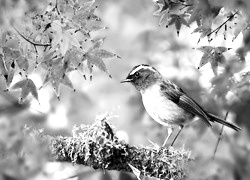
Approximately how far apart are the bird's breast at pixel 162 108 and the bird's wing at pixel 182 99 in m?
0.05

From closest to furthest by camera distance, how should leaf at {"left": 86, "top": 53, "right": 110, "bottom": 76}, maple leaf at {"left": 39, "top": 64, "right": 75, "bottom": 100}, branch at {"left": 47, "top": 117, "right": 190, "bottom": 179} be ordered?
1. leaf at {"left": 86, "top": 53, "right": 110, "bottom": 76}
2. maple leaf at {"left": 39, "top": 64, "right": 75, "bottom": 100}
3. branch at {"left": 47, "top": 117, "right": 190, "bottom": 179}

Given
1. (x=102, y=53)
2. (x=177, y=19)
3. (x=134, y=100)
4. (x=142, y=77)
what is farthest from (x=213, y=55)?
(x=134, y=100)

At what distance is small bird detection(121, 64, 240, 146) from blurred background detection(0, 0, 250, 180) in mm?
232

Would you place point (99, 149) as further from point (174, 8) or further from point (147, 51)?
point (147, 51)

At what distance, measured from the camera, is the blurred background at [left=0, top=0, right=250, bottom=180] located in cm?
423

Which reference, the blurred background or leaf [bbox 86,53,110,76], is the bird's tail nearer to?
the blurred background

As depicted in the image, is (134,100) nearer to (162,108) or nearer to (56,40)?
(162,108)

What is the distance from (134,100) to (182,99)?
98cm

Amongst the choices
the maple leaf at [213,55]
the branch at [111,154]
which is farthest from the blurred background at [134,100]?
the branch at [111,154]

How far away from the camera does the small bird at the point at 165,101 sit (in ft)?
16.9

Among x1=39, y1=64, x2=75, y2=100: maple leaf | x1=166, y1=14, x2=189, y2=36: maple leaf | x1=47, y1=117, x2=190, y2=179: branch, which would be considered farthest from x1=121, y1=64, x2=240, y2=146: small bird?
x1=39, y1=64, x2=75, y2=100: maple leaf

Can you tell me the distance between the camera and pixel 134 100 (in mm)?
6230

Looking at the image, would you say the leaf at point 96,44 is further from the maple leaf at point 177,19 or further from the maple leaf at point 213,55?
the maple leaf at point 213,55

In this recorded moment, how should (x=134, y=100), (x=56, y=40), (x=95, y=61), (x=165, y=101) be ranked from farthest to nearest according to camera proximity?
(x=134, y=100) < (x=165, y=101) < (x=95, y=61) < (x=56, y=40)
